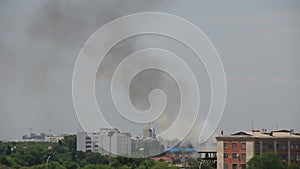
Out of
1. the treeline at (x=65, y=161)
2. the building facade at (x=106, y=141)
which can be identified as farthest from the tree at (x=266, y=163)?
the building facade at (x=106, y=141)

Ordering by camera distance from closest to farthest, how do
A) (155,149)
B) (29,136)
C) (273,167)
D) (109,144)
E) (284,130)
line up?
(273,167)
(284,130)
(155,149)
(109,144)
(29,136)

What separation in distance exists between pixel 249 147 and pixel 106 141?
63.9m

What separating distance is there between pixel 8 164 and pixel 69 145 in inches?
1330

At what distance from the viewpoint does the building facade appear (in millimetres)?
103250

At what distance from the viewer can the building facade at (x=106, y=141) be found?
339ft

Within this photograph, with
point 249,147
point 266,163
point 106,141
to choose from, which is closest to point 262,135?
point 249,147

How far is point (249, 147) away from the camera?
5753cm

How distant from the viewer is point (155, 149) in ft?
319

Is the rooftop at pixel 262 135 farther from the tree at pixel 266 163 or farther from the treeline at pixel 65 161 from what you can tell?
the tree at pixel 266 163

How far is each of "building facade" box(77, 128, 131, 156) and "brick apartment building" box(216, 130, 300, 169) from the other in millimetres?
39049

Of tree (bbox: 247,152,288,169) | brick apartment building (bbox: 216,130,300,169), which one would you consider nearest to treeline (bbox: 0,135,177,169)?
brick apartment building (bbox: 216,130,300,169)

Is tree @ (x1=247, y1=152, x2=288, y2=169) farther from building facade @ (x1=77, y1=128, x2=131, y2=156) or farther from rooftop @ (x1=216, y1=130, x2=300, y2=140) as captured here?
building facade @ (x1=77, y1=128, x2=131, y2=156)

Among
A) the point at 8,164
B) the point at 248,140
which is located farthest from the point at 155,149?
the point at 248,140

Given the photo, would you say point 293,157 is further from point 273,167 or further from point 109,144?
point 109,144
